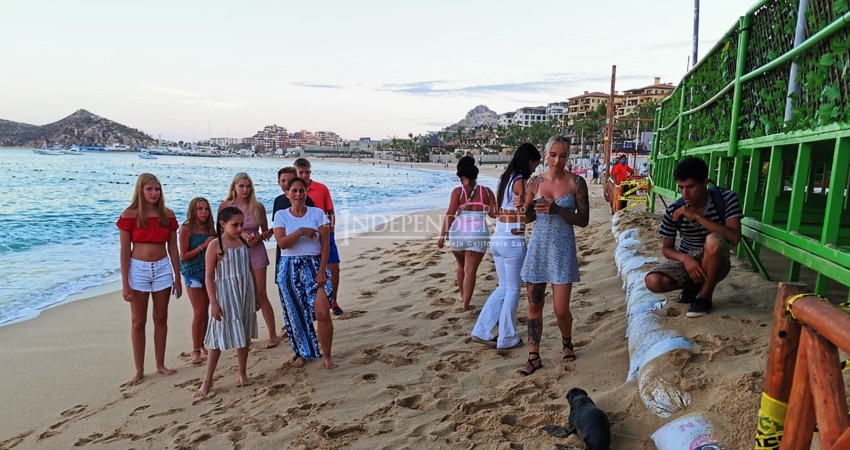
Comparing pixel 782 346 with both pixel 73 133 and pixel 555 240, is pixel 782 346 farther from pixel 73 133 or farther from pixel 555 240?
pixel 73 133

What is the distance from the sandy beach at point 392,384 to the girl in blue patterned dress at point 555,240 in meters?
0.28

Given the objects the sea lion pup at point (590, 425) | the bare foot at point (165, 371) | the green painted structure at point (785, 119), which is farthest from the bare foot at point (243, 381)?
the green painted structure at point (785, 119)

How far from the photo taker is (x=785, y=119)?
345 centimetres

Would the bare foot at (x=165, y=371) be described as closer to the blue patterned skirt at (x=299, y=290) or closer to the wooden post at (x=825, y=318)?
the blue patterned skirt at (x=299, y=290)

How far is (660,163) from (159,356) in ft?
27.9

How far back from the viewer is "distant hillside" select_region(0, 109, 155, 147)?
140375mm

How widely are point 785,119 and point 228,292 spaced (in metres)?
4.18

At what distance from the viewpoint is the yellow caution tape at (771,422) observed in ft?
4.84

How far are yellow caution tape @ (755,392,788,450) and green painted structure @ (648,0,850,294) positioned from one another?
149cm

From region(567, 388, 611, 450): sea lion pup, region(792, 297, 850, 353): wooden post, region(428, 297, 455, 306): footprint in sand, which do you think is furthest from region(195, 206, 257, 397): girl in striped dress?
region(792, 297, 850, 353): wooden post

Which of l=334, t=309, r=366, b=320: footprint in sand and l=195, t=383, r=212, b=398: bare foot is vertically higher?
l=334, t=309, r=366, b=320: footprint in sand

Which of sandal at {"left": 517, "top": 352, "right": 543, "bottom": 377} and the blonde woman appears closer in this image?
sandal at {"left": 517, "top": 352, "right": 543, "bottom": 377}

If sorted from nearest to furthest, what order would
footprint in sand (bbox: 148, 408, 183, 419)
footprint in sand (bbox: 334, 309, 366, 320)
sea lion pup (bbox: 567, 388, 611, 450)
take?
sea lion pup (bbox: 567, 388, 611, 450)
footprint in sand (bbox: 148, 408, 183, 419)
footprint in sand (bbox: 334, 309, 366, 320)

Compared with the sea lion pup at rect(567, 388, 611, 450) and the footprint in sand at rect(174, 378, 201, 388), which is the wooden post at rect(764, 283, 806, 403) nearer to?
the sea lion pup at rect(567, 388, 611, 450)
